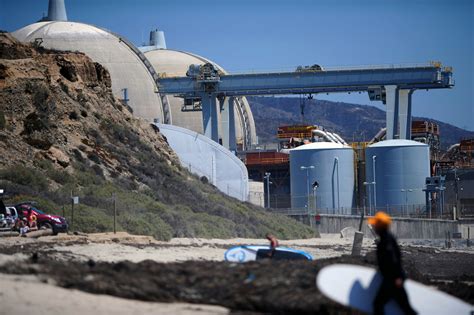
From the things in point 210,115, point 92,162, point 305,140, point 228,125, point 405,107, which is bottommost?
point 92,162

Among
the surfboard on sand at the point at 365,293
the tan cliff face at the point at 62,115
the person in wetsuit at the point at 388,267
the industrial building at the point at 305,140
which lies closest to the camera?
the person in wetsuit at the point at 388,267

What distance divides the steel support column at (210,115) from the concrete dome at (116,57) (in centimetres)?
604

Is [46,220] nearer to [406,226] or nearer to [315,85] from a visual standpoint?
[406,226]

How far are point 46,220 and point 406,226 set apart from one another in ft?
121

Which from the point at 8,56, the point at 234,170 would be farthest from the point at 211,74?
the point at 8,56

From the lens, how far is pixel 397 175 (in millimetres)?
70875

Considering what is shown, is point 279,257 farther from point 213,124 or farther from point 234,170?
point 213,124

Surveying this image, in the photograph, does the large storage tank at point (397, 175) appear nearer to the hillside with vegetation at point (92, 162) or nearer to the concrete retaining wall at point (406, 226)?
the concrete retaining wall at point (406, 226)

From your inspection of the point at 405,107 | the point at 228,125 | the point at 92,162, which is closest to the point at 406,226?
the point at 405,107

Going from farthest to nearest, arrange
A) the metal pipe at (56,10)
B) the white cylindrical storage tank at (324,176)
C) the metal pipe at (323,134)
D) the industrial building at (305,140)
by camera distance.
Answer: the metal pipe at (56,10)
the metal pipe at (323,134)
the white cylindrical storage tank at (324,176)
the industrial building at (305,140)

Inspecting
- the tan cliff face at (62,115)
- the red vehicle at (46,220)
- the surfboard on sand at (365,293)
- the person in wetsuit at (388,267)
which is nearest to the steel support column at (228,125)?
the tan cliff face at (62,115)

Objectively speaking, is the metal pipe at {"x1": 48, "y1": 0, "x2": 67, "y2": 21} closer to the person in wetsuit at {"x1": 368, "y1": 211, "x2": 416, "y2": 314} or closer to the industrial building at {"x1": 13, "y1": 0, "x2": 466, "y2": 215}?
the industrial building at {"x1": 13, "y1": 0, "x2": 466, "y2": 215}

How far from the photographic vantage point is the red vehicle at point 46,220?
29556 mm

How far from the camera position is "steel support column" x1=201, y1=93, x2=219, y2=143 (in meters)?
71.5
